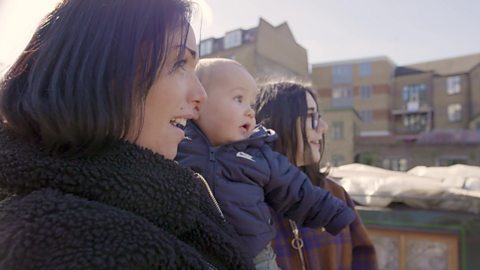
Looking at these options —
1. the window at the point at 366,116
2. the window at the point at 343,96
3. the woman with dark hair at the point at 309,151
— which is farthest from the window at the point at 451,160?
the woman with dark hair at the point at 309,151

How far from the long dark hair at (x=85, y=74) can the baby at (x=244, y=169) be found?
654mm

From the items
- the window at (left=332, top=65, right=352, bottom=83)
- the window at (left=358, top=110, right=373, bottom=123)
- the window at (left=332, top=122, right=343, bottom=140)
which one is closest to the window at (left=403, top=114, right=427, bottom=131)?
the window at (left=358, top=110, right=373, bottom=123)

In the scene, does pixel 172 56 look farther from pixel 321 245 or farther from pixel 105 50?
pixel 321 245

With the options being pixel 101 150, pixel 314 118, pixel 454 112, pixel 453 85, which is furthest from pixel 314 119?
pixel 453 85

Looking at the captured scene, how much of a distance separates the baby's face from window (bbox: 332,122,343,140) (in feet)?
100

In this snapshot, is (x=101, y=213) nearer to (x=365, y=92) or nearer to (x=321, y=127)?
(x=321, y=127)

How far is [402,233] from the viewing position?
136 inches

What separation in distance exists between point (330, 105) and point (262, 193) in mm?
40277

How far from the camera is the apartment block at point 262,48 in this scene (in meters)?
30.9

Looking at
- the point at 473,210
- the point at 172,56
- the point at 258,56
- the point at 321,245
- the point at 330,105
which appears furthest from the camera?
the point at 330,105

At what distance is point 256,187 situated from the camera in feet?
5.45

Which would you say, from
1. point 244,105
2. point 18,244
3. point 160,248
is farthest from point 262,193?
point 18,244

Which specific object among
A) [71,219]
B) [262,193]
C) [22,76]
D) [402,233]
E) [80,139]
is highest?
[22,76]

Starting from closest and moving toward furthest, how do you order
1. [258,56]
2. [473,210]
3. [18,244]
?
[18,244] → [473,210] → [258,56]
